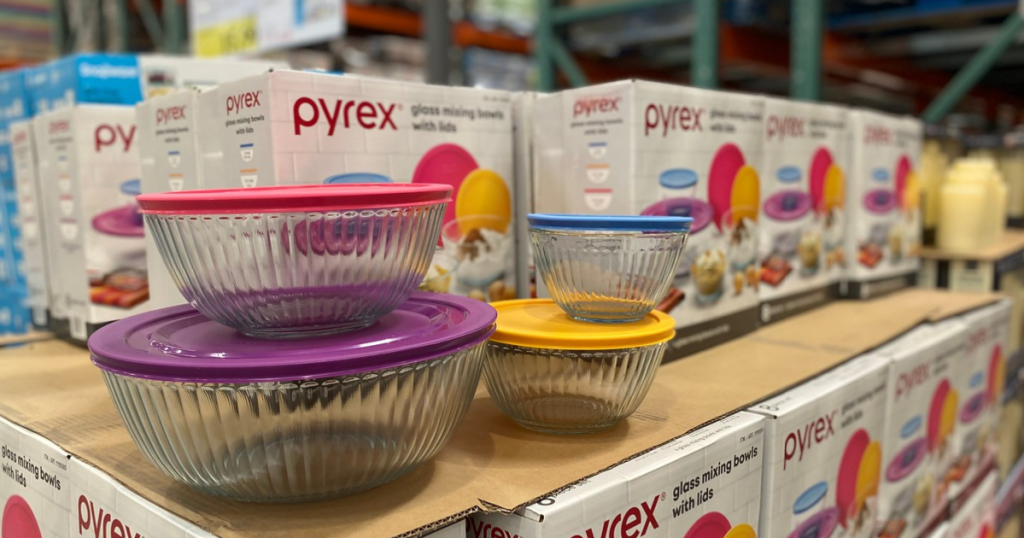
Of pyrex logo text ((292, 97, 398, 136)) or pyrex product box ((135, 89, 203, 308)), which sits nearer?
pyrex logo text ((292, 97, 398, 136))

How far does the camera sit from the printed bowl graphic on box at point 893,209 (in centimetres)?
157

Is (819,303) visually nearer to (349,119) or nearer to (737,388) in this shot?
(737,388)

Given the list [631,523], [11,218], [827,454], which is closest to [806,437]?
[827,454]

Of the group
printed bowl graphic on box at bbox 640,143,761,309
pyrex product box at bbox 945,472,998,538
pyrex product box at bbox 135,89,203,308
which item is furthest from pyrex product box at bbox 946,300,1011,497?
pyrex product box at bbox 135,89,203,308

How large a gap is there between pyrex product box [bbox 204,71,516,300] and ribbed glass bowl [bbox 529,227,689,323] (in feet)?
0.64

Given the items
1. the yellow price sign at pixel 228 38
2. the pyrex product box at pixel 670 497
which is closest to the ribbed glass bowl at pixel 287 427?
the pyrex product box at pixel 670 497

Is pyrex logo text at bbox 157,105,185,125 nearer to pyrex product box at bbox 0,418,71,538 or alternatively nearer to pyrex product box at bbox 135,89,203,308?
pyrex product box at bbox 135,89,203,308

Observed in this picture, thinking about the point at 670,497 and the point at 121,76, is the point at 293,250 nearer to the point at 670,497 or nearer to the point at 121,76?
the point at 670,497

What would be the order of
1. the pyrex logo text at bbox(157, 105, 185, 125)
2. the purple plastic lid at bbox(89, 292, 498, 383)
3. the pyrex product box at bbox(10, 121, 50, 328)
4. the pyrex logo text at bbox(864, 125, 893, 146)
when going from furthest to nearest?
the pyrex logo text at bbox(864, 125, 893, 146) → the pyrex product box at bbox(10, 121, 50, 328) → the pyrex logo text at bbox(157, 105, 185, 125) → the purple plastic lid at bbox(89, 292, 498, 383)

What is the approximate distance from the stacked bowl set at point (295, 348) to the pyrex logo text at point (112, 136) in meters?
0.56

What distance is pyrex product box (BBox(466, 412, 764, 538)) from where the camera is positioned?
2.03 ft

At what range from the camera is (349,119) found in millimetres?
854

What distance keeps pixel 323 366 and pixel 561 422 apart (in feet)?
1.00

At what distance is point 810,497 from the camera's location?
0.96 metres
